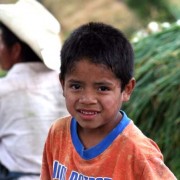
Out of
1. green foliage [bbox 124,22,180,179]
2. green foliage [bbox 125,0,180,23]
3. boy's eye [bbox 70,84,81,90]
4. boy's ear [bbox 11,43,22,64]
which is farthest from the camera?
green foliage [bbox 125,0,180,23]

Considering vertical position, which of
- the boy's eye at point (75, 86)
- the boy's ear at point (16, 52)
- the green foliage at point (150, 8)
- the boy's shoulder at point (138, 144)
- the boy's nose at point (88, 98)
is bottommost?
the green foliage at point (150, 8)

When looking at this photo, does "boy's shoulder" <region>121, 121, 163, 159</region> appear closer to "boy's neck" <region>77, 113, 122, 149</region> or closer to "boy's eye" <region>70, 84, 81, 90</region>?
"boy's neck" <region>77, 113, 122, 149</region>

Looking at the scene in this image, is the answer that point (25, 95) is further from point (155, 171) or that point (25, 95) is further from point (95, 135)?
point (155, 171)

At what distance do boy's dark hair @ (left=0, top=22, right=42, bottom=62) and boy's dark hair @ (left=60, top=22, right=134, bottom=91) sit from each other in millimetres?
1441

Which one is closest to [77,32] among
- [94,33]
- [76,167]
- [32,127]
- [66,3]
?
[94,33]

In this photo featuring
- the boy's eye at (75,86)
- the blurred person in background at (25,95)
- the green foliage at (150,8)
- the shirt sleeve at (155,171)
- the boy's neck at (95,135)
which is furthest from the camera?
the green foliage at (150,8)

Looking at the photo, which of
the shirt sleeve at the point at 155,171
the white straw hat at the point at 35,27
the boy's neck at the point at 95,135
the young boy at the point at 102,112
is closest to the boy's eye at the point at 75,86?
the young boy at the point at 102,112

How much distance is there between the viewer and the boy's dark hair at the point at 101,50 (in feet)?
10.1

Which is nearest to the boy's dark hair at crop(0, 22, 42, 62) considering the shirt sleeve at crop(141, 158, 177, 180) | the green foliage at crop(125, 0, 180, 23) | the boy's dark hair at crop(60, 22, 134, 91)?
the boy's dark hair at crop(60, 22, 134, 91)

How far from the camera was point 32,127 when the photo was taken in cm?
457

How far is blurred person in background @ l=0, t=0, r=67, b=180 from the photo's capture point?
4.52 metres

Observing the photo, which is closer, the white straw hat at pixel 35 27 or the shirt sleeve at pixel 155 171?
the shirt sleeve at pixel 155 171

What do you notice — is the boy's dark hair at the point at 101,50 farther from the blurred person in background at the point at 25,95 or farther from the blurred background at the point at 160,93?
the blurred background at the point at 160,93

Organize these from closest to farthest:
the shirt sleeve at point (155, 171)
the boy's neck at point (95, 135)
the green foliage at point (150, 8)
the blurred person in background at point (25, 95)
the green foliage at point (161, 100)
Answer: the shirt sleeve at point (155, 171) < the boy's neck at point (95, 135) < the blurred person in background at point (25, 95) < the green foliage at point (161, 100) < the green foliage at point (150, 8)
